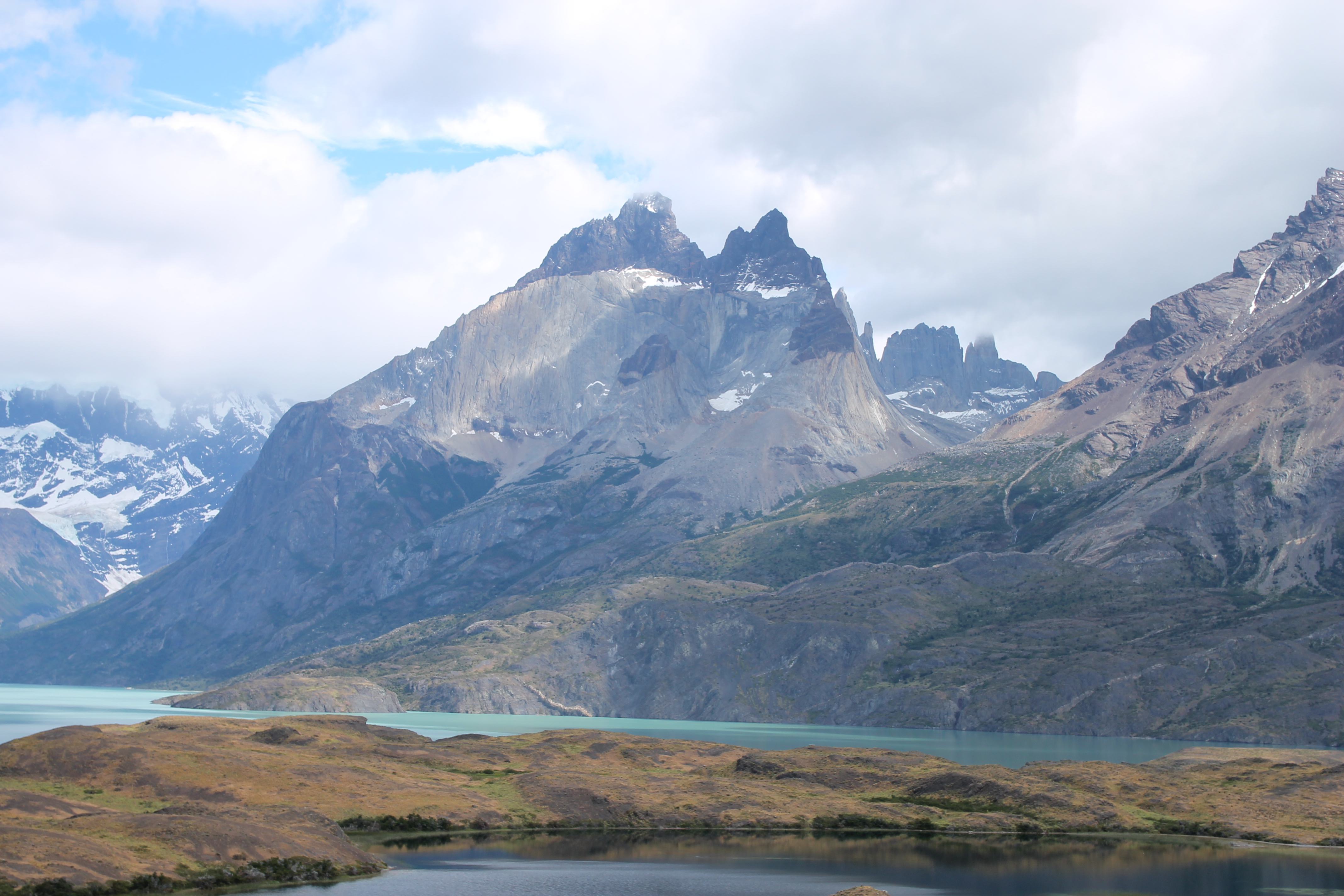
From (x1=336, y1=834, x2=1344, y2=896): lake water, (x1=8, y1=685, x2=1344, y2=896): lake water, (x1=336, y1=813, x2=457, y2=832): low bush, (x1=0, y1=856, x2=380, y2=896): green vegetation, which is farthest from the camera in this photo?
(x1=336, y1=813, x2=457, y2=832): low bush

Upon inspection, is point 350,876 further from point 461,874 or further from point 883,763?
point 883,763

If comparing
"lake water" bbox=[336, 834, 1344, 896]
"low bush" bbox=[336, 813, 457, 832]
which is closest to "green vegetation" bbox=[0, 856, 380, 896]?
"lake water" bbox=[336, 834, 1344, 896]

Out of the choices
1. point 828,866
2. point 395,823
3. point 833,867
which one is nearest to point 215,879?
point 395,823

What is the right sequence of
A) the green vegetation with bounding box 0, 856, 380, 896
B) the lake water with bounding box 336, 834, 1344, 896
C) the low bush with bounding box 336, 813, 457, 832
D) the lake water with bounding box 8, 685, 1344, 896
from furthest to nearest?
the low bush with bounding box 336, 813, 457, 832, the lake water with bounding box 336, 834, 1344, 896, the lake water with bounding box 8, 685, 1344, 896, the green vegetation with bounding box 0, 856, 380, 896

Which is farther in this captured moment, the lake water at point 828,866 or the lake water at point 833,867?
the lake water at point 833,867

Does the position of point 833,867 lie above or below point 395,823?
below

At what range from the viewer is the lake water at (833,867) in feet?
373

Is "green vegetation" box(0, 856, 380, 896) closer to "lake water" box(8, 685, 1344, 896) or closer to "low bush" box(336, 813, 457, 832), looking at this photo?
"lake water" box(8, 685, 1344, 896)

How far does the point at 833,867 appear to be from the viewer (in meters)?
129

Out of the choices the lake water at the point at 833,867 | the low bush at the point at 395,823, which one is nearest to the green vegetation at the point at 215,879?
the lake water at the point at 833,867

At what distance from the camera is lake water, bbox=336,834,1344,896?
113625mm

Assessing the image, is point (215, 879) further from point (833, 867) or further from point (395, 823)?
point (833, 867)

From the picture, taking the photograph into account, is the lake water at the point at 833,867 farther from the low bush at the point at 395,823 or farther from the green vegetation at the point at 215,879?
the low bush at the point at 395,823

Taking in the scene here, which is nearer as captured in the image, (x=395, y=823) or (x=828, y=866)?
(x=828, y=866)
